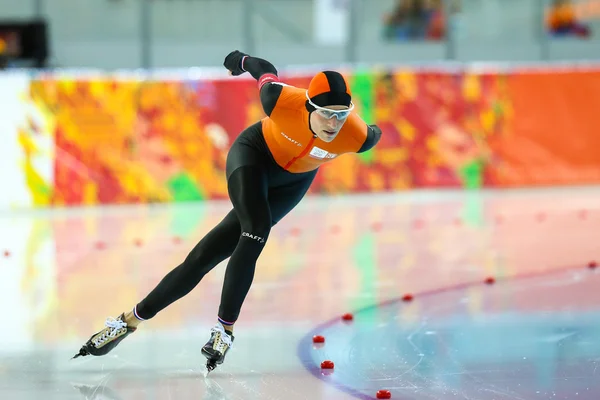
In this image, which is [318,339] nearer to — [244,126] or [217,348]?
[217,348]

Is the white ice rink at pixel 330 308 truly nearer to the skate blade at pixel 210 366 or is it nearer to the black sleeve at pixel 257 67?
the skate blade at pixel 210 366

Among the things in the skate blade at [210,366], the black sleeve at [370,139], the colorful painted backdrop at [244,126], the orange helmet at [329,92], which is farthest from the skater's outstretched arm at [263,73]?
the colorful painted backdrop at [244,126]

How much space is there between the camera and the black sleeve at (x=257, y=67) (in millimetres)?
4117

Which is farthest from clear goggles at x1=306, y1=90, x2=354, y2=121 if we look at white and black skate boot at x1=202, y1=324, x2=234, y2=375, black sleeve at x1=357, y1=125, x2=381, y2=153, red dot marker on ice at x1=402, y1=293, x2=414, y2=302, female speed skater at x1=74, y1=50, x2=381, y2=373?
red dot marker on ice at x1=402, y1=293, x2=414, y2=302

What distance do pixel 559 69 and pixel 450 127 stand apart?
1.50m

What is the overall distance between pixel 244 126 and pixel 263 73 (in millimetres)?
6180

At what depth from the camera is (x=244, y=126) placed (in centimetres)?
1026

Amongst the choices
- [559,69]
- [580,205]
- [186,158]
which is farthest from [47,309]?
[559,69]

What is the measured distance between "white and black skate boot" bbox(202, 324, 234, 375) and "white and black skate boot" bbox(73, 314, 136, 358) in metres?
0.45

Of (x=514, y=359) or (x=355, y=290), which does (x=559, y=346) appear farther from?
(x=355, y=290)

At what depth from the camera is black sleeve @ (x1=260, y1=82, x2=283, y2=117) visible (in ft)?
12.9

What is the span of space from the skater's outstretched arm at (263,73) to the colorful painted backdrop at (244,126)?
5750 millimetres

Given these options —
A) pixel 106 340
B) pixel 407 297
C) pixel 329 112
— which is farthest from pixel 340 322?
pixel 329 112

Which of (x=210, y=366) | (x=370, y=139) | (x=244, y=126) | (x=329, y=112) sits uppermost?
(x=329, y=112)
